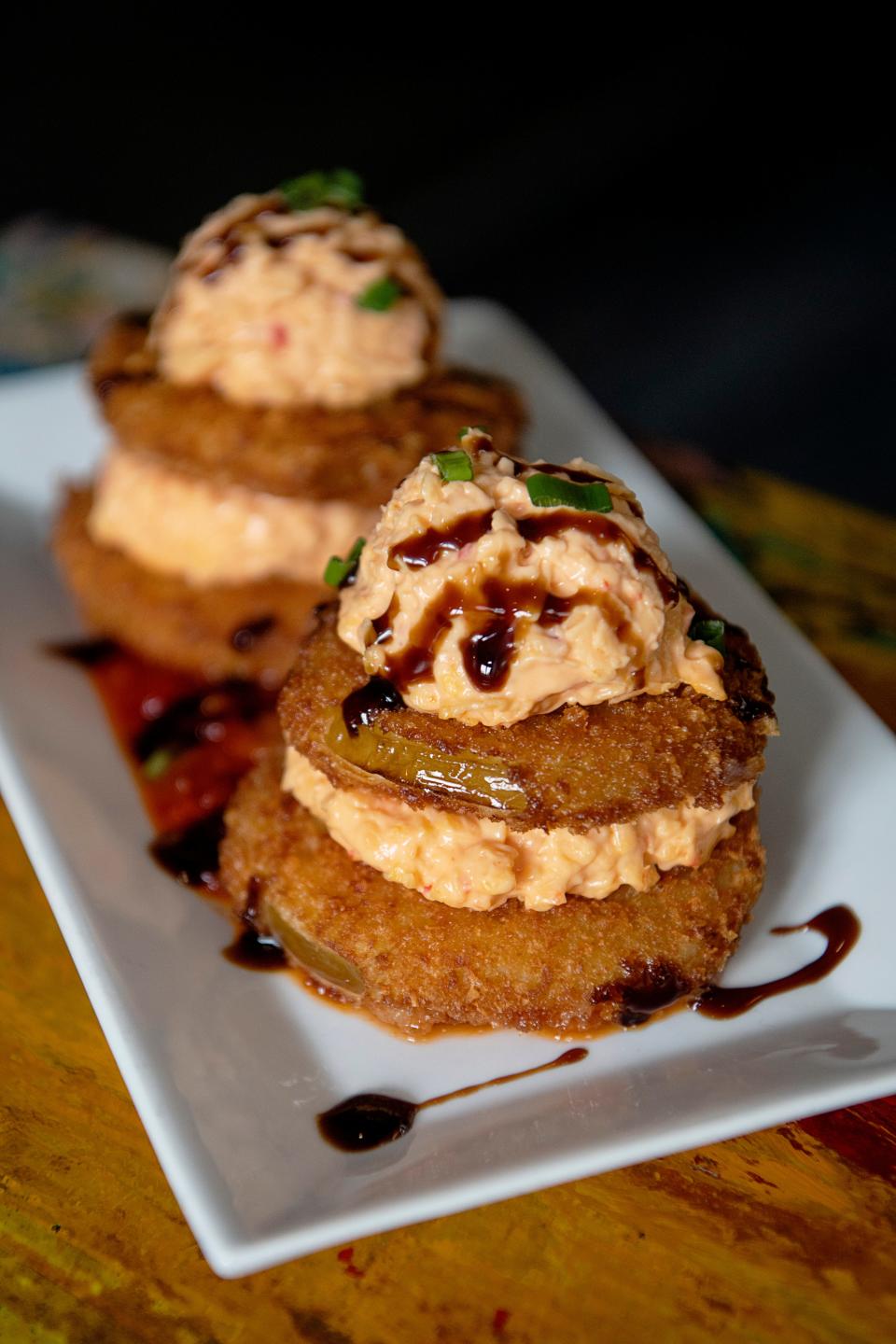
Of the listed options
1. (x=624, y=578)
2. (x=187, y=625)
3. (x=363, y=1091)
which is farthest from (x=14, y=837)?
(x=624, y=578)

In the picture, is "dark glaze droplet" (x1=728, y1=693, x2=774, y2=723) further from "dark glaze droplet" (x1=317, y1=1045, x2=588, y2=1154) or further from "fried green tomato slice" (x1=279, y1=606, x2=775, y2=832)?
"dark glaze droplet" (x1=317, y1=1045, x2=588, y2=1154)

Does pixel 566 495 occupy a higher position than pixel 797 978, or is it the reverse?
pixel 566 495

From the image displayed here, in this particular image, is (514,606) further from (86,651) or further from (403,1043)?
(86,651)

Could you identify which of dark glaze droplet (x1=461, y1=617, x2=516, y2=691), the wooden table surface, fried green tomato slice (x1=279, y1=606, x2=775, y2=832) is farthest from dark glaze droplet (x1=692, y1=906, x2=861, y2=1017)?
dark glaze droplet (x1=461, y1=617, x2=516, y2=691)

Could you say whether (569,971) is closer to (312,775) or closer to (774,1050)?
(774,1050)

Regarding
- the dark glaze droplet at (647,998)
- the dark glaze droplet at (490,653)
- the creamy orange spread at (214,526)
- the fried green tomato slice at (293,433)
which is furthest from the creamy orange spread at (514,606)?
the creamy orange spread at (214,526)

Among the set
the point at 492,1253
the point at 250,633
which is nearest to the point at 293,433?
the point at 250,633
